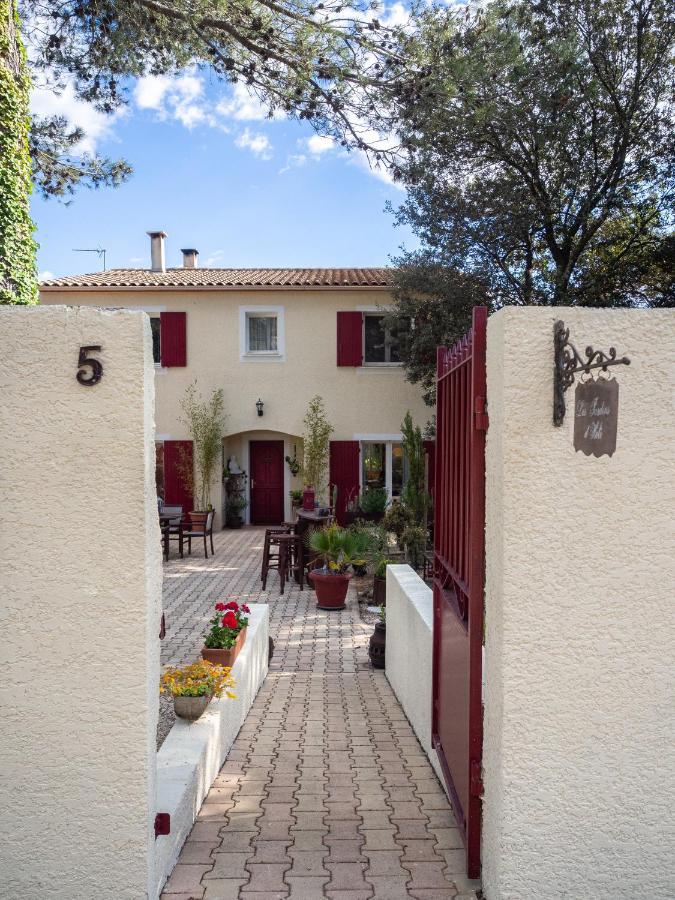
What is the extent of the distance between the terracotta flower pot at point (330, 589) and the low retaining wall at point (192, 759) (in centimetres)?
364

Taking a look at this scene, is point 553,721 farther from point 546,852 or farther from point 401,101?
point 401,101

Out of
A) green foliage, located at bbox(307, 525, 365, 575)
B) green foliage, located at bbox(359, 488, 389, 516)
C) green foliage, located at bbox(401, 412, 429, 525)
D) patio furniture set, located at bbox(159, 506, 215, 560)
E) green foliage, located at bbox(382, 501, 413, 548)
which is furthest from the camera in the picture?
green foliage, located at bbox(359, 488, 389, 516)

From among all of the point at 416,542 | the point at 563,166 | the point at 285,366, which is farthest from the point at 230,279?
the point at 416,542

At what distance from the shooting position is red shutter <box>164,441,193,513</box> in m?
15.5

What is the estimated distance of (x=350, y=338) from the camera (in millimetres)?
15367

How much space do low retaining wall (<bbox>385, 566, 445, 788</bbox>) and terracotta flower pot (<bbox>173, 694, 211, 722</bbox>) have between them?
143 cm

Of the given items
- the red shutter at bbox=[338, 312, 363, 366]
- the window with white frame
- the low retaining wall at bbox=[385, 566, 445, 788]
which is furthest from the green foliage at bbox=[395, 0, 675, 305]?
the low retaining wall at bbox=[385, 566, 445, 788]

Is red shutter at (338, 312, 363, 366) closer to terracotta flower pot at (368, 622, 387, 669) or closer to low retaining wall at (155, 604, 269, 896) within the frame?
terracotta flower pot at (368, 622, 387, 669)

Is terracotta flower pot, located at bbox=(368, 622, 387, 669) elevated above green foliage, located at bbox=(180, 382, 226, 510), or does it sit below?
below

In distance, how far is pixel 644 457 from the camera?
94.0 inches

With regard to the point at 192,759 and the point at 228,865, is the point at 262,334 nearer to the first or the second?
the point at 192,759

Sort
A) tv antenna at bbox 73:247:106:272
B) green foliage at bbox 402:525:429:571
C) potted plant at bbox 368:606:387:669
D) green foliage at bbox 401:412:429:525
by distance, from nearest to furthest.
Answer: potted plant at bbox 368:606:387:669 → green foliage at bbox 402:525:429:571 → green foliage at bbox 401:412:429:525 → tv antenna at bbox 73:247:106:272

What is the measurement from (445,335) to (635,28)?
6094mm

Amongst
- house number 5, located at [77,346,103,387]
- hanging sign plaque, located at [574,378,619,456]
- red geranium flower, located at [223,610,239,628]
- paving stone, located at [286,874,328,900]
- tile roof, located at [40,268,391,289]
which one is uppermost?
tile roof, located at [40,268,391,289]
